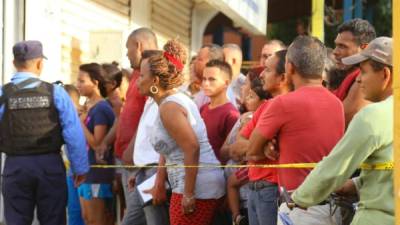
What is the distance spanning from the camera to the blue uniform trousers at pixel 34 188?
7656 millimetres

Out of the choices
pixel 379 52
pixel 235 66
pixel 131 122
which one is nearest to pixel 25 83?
pixel 131 122

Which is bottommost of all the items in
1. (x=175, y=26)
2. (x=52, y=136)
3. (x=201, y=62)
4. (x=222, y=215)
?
(x=222, y=215)

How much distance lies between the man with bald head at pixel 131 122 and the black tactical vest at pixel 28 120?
58 centimetres

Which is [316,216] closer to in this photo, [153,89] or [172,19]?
[153,89]

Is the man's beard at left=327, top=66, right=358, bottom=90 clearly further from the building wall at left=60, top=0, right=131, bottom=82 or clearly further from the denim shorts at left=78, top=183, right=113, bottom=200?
the building wall at left=60, top=0, right=131, bottom=82

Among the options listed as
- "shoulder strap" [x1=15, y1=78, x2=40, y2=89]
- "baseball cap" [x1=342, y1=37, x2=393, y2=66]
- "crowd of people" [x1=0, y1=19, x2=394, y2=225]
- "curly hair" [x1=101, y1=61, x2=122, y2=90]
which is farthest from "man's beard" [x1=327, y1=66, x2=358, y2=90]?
"curly hair" [x1=101, y1=61, x2=122, y2=90]

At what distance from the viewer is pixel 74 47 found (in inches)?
464

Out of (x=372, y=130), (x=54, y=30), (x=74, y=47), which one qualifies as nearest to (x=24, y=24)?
(x=54, y=30)

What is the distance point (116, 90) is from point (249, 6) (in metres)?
5.49

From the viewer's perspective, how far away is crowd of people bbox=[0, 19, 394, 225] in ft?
15.1

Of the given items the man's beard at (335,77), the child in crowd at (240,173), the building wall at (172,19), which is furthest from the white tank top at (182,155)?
the building wall at (172,19)

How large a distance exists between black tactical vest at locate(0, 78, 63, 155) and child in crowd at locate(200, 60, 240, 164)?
131cm

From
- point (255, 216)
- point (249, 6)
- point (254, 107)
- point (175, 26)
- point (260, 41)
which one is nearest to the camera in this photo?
point (255, 216)

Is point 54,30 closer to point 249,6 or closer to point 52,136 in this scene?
point 52,136
